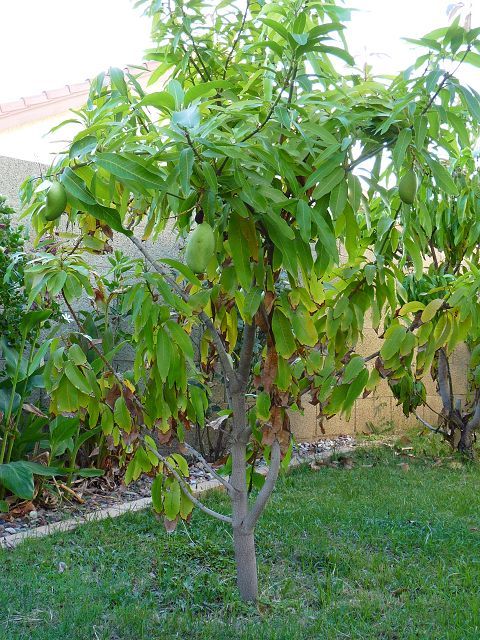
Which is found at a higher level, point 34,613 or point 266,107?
point 266,107

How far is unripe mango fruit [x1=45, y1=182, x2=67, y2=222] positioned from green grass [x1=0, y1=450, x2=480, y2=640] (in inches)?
55.4

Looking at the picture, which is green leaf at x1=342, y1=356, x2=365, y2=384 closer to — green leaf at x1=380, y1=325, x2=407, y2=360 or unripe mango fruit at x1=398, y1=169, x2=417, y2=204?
green leaf at x1=380, y1=325, x2=407, y2=360

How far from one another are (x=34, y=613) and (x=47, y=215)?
1.54 meters

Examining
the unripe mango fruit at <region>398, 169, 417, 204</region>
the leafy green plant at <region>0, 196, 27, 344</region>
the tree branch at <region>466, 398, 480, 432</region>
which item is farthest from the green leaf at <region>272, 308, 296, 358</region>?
the tree branch at <region>466, 398, 480, 432</region>

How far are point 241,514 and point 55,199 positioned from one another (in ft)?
4.75

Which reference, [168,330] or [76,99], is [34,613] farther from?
[76,99]

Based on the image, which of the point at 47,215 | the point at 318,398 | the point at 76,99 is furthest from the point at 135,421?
the point at 76,99

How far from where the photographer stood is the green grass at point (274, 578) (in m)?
2.47

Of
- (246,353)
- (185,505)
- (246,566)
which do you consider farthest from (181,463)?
(246,353)

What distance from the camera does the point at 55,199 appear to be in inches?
65.0

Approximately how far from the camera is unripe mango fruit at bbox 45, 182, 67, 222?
65.0 inches

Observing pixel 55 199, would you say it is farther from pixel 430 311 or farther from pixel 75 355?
pixel 430 311

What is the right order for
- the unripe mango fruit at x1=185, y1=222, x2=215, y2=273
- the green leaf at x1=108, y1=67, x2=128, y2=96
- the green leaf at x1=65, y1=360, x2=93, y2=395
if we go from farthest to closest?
the green leaf at x1=65, y1=360, x2=93, y2=395
the green leaf at x1=108, y1=67, x2=128, y2=96
the unripe mango fruit at x1=185, y1=222, x2=215, y2=273

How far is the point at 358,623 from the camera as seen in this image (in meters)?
2.53
